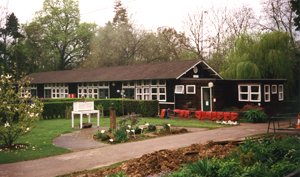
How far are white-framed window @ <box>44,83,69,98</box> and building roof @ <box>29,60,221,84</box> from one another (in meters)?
0.66

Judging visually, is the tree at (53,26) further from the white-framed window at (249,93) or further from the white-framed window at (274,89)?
the white-framed window at (274,89)

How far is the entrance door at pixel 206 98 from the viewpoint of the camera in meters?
23.1

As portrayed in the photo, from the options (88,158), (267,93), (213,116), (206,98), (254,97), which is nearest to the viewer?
(88,158)

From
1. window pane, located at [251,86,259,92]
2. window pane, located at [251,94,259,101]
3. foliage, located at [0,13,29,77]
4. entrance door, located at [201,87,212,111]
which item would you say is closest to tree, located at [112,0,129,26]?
foliage, located at [0,13,29,77]

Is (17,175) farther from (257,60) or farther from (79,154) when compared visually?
(257,60)

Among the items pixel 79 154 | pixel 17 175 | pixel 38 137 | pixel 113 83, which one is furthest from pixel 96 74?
pixel 17 175

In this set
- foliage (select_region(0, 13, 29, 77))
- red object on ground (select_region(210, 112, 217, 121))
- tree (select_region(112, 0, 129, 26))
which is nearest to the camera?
foliage (select_region(0, 13, 29, 77))

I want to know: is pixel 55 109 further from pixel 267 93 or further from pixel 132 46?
pixel 132 46

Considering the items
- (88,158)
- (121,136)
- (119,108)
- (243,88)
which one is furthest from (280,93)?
(88,158)

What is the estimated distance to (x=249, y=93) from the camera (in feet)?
71.4

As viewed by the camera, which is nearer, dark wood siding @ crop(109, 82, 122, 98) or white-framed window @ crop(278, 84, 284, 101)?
white-framed window @ crop(278, 84, 284, 101)

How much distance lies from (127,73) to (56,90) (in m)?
9.11

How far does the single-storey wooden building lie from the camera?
2203 centimetres

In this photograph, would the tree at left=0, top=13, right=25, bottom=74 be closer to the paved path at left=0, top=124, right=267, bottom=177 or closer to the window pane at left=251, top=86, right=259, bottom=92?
the paved path at left=0, top=124, right=267, bottom=177
